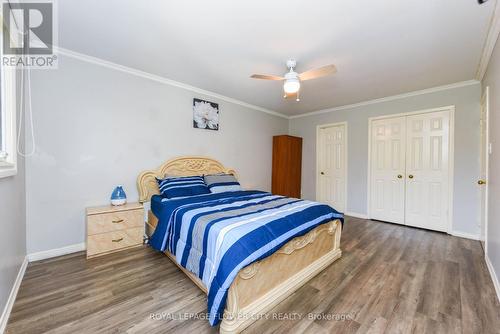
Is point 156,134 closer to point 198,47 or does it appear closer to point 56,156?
point 56,156

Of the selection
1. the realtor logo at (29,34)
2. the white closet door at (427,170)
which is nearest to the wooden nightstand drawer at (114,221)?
the realtor logo at (29,34)

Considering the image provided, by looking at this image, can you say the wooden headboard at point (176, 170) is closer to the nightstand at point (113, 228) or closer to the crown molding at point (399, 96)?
the nightstand at point (113, 228)

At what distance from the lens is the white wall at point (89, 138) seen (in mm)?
2439

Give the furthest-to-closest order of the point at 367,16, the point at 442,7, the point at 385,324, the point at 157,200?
the point at 157,200
the point at 367,16
the point at 442,7
the point at 385,324

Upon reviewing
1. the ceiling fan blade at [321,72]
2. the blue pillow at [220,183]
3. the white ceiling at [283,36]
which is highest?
the white ceiling at [283,36]

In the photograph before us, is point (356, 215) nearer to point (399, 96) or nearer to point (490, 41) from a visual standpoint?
point (399, 96)

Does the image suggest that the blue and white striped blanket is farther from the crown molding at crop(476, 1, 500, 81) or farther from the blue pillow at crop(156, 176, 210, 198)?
the crown molding at crop(476, 1, 500, 81)

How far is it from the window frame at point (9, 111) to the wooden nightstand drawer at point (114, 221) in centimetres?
95

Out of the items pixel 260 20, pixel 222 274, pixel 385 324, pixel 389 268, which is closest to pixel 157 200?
pixel 222 274

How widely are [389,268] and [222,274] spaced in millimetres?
2042

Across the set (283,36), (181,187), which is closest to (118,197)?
(181,187)

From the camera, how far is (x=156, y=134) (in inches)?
131

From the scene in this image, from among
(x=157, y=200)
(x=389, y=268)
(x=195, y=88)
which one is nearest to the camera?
(x=389, y=268)

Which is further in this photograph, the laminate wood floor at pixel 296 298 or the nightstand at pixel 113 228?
the nightstand at pixel 113 228
